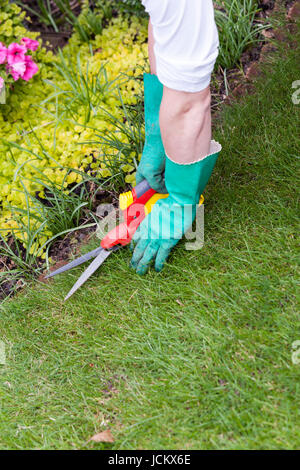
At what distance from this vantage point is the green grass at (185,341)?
1.51 meters

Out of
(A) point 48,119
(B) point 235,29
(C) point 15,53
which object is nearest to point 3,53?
(C) point 15,53

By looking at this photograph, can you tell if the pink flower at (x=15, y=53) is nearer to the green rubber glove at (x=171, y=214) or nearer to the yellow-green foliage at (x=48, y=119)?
the yellow-green foliage at (x=48, y=119)

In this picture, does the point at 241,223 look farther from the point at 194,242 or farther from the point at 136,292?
the point at 136,292

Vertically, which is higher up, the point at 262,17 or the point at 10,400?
the point at 262,17

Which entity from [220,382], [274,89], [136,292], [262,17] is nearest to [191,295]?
[136,292]

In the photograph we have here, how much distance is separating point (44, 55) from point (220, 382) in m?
2.21

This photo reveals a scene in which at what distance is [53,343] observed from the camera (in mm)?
1869

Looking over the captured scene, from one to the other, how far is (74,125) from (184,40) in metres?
1.36

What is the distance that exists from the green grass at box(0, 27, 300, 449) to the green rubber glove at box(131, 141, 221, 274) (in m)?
0.09

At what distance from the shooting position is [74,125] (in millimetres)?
2559

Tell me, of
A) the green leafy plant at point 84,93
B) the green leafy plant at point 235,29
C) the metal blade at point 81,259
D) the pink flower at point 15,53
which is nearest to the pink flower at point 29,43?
the pink flower at point 15,53

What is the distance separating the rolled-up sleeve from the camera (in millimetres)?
1255

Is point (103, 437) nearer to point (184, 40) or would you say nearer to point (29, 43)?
point (184, 40)

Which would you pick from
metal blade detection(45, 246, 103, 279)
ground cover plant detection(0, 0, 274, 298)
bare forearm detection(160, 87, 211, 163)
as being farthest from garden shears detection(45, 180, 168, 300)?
bare forearm detection(160, 87, 211, 163)
